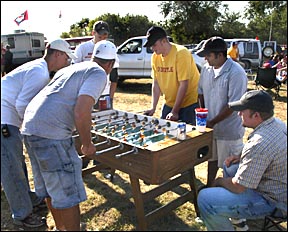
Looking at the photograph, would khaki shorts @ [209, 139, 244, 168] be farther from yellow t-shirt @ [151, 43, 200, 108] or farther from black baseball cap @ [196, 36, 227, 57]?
black baseball cap @ [196, 36, 227, 57]

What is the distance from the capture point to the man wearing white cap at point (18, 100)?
2.40 metres

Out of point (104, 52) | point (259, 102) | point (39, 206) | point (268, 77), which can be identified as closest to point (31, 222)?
point (39, 206)

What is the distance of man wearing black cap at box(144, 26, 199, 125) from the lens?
3.23 metres

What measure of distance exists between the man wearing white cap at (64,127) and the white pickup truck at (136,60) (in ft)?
26.2

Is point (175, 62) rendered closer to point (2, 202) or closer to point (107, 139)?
point (107, 139)

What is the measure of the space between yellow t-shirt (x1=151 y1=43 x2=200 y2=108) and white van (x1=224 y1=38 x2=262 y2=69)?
1142 cm

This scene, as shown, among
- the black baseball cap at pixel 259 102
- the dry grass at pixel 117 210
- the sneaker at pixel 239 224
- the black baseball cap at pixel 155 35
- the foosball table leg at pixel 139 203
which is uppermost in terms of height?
the black baseball cap at pixel 155 35

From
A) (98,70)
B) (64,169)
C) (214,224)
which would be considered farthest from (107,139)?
(214,224)

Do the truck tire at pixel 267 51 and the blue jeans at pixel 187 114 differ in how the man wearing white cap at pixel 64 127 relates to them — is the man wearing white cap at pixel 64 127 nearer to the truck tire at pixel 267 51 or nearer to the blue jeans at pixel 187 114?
the blue jeans at pixel 187 114

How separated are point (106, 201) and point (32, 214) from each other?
2.58ft

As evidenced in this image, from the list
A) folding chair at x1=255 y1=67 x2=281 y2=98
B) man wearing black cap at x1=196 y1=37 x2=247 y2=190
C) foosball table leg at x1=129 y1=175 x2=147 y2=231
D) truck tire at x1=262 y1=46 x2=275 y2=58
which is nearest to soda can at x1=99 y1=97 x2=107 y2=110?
man wearing black cap at x1=196 y1=37 x2=247 y2=190

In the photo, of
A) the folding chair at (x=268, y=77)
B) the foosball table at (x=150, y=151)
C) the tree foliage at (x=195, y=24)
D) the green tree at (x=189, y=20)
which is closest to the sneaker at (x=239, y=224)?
the foosball table at (x=150, y=151)

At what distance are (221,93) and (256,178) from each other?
1.17m

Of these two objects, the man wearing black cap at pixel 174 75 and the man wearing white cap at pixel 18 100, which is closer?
the man wearing white cap at pixel 18 100
